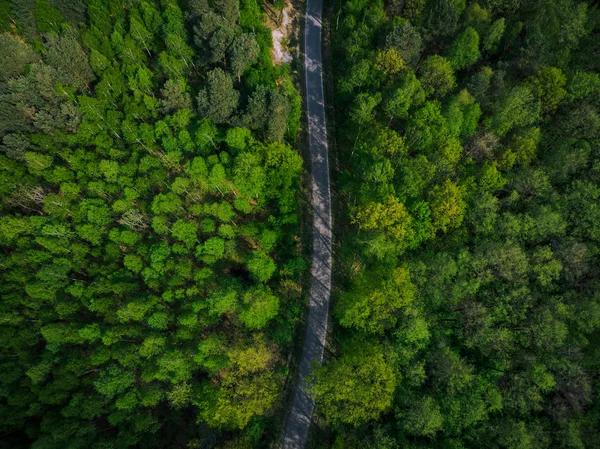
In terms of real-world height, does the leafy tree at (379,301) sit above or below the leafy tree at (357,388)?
above

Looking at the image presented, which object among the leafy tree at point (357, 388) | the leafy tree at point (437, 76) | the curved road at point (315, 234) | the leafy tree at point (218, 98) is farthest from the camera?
the leafy tree at point (437, 76)

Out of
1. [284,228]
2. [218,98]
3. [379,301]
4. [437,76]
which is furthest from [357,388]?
[437,76]

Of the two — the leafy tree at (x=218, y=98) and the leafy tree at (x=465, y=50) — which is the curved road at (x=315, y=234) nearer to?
the leafy tree at (x=218, y=98)

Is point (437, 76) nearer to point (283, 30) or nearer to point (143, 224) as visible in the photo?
point (283, 30)

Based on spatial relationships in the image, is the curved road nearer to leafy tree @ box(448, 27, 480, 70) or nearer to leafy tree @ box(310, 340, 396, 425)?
leafy tree @ box(310, 340, 396, 425)

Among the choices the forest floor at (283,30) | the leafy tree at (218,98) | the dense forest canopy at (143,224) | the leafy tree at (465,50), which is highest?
the leafy tree at (465,50)

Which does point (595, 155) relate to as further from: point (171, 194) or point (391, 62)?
point (171, 194)

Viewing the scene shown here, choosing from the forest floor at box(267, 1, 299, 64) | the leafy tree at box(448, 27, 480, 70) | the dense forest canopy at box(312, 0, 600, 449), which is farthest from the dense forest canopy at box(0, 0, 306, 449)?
the leafy tree at box(448, 27, 480, 70)

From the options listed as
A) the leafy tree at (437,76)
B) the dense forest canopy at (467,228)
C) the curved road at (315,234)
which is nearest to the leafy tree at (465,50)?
the dense forest canopy at (467,228)
